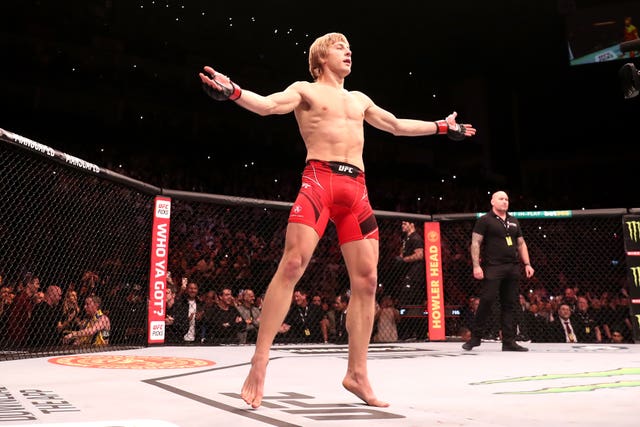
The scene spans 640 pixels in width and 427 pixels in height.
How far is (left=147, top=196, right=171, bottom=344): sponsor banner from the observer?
457 centimetres

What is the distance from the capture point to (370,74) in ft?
43.3

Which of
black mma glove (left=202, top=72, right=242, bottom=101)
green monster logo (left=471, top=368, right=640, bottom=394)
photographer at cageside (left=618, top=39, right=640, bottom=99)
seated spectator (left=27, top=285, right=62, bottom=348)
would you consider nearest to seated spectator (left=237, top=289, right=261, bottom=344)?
seated spectator (left=27, top=285, right=62, bottom=348)

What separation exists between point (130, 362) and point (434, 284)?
313 cm

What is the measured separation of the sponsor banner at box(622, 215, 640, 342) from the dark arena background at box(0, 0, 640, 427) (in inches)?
0.9

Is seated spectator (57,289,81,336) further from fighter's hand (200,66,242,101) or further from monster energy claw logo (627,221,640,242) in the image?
monster energy claw logo (627,221,640,242)

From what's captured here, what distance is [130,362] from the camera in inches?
132

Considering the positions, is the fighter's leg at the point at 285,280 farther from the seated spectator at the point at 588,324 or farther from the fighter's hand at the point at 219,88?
the seated spectator at the point at 588,324

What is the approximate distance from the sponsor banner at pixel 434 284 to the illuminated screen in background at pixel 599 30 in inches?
290

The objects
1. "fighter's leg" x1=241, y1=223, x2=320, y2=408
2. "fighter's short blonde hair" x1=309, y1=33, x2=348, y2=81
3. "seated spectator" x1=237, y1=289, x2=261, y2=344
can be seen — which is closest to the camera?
"fighter's leg" x1=241, y1=223, x2=320, y2=408

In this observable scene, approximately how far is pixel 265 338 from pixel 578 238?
32.9ft

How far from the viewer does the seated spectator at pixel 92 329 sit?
4.86 meters

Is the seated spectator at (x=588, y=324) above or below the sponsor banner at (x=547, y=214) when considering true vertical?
below

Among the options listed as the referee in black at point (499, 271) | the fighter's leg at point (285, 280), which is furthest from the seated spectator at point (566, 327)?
the fighter's leg at point (285, 280)

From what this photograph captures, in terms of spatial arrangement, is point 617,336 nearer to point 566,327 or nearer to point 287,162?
point 566,327
